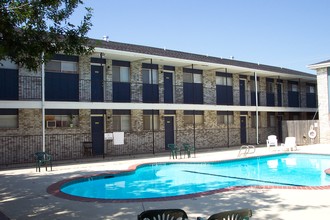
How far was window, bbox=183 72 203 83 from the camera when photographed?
23531mm

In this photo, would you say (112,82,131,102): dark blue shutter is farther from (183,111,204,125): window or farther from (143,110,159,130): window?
(183,111,204,125): window

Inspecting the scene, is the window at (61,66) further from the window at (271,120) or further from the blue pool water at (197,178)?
the window at (271,120)

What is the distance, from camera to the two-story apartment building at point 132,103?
16.3 meters

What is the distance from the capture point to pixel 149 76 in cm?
2161

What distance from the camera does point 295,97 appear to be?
2970 centimetres

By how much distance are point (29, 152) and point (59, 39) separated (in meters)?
10.5

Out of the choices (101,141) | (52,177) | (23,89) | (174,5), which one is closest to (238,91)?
(101,141)

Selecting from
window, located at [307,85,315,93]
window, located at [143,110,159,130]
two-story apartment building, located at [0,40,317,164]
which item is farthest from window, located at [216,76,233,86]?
window, located at [307,85,315,93]

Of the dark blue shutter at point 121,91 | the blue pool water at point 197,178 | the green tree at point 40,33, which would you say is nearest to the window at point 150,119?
the dark blue shutter at point 121,91

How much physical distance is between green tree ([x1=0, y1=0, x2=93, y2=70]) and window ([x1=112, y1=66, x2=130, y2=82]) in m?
12.3

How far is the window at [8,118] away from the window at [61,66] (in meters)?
2.59

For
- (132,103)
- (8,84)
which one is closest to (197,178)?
(132,103)

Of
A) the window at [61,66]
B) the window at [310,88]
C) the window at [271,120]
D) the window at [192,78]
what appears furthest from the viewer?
the window at [310,88]

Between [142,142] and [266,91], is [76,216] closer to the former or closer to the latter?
[142,142]
